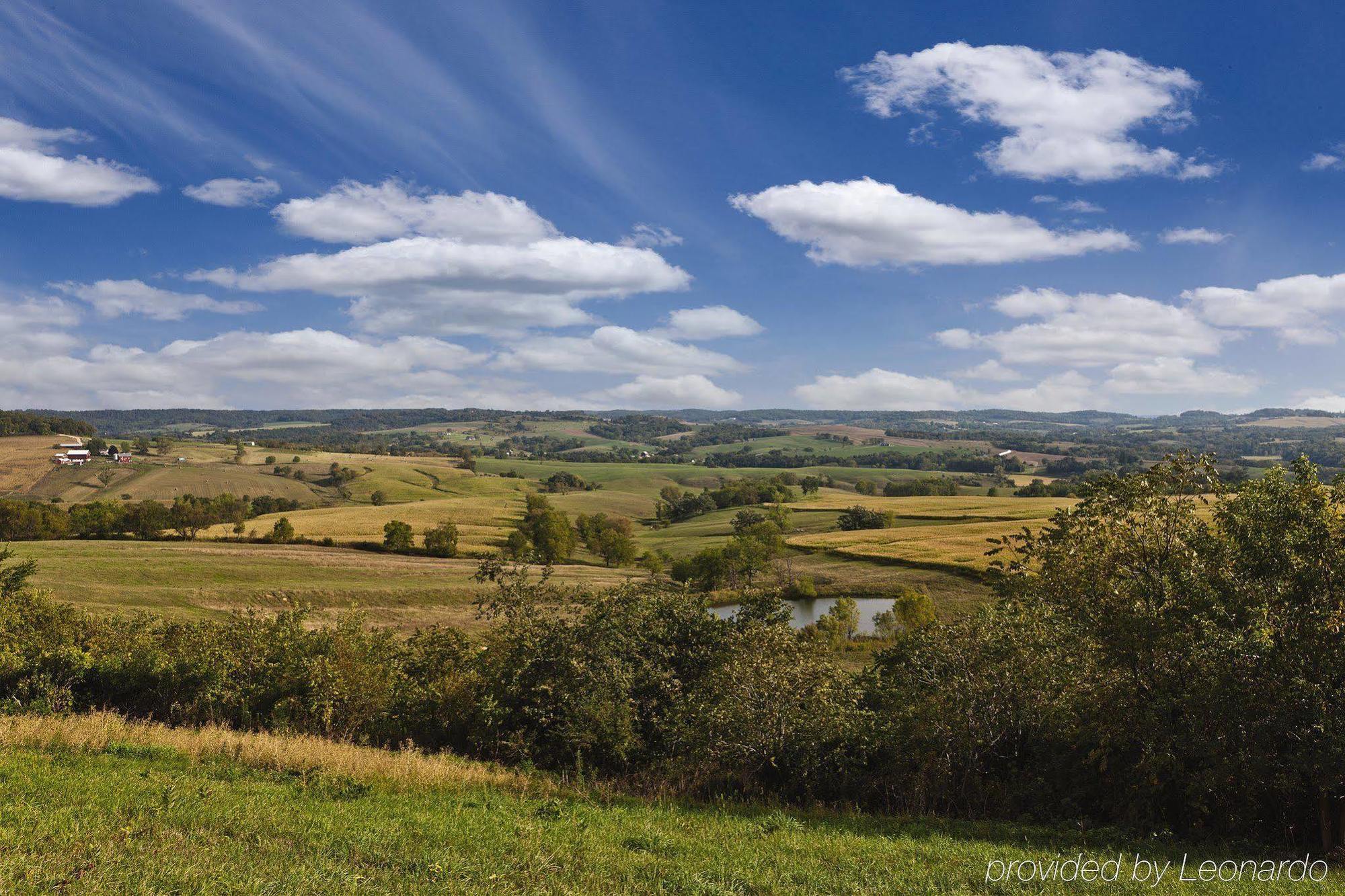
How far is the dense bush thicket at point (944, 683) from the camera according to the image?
1628 cm

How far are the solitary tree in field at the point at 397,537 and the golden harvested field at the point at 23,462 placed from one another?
9152 cm

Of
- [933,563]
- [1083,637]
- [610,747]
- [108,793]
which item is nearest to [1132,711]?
[1083,637]

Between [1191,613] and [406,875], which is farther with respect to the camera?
[1191,613]

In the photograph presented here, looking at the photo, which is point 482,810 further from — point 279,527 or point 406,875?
point 279,527

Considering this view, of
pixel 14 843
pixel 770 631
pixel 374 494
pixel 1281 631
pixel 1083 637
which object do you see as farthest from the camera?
pixel 374 494

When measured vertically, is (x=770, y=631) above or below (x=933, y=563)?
above

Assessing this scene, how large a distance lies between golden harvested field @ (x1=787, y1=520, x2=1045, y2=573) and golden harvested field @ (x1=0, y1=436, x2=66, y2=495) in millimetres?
147270

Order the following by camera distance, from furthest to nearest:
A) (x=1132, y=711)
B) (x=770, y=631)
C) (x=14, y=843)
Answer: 1. (x=770, y=631)
2. (x=1132, y=711)
3. (x=14, y=843)

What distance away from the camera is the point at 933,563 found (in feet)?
281

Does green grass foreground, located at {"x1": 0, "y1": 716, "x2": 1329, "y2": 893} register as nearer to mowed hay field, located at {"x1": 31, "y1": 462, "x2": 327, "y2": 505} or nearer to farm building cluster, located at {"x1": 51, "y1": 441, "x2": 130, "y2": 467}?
mowed hay field, located at {"x1": 31, "y1": 462, "x2": 327, "y2": 505}

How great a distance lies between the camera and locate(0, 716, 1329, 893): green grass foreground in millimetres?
10235

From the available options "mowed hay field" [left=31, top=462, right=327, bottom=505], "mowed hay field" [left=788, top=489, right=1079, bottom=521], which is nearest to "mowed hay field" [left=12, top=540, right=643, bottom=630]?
"mowed hay field" [left=788, top=489, right=1079, bottom=521]

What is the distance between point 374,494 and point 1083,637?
164 metres

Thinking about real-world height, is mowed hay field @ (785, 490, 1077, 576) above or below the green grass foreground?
below
